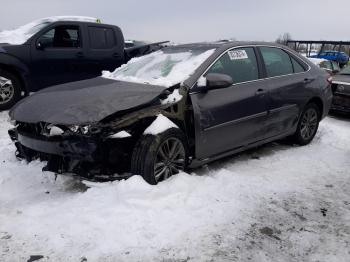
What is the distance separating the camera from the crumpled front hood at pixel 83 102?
11.9 feet

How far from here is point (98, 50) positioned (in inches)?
340

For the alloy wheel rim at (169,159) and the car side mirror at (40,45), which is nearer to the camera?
Answer: the alloy wheel rim at (169,159)

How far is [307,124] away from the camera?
611 cm

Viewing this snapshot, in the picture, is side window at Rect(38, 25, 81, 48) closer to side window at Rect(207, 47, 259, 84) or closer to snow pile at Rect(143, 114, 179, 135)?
side window at Rect(207, 47, 259, 84)

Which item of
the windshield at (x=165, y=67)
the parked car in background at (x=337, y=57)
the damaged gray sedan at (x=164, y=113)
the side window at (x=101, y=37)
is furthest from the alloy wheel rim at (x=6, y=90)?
the parked car in background at (x=337, y=57)

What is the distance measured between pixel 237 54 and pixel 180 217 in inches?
92.8

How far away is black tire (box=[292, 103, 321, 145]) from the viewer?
19.6ft

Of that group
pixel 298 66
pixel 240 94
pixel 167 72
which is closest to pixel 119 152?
pixel 167 72

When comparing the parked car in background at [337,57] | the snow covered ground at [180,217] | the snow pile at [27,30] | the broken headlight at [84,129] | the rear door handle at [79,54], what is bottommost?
the parked car in background at [337,57]

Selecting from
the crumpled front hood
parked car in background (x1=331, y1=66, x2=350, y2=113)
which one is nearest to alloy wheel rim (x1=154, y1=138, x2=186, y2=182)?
the crumpled front hood

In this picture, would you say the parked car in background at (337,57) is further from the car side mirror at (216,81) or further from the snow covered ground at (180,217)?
the car side mirror at (216,81)

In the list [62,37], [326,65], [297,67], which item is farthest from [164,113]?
[326,65]

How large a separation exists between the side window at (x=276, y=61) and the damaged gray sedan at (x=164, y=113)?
17 millimetres

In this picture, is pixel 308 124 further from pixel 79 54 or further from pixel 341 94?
pixel 79 54
